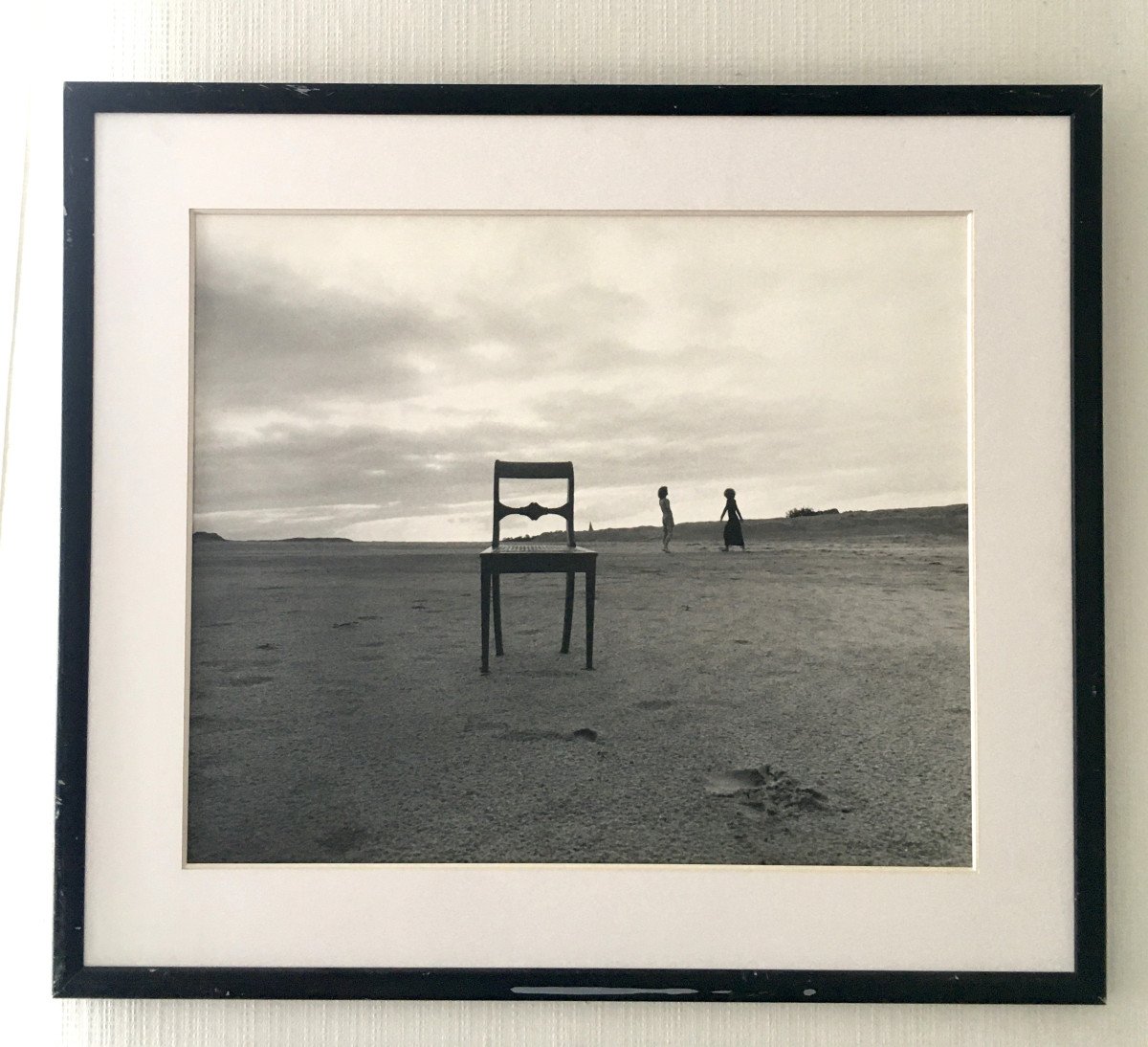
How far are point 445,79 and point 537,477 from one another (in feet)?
1.74

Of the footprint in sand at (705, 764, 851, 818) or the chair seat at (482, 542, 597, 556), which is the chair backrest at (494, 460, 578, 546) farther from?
the footprint in sand at (705, 764, 851, 818)

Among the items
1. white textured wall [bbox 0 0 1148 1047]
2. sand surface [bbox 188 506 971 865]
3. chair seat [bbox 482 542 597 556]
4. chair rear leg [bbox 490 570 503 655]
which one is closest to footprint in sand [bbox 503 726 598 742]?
sand surface [bbox 188 506 971 865]

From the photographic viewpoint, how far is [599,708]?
103 centimetres

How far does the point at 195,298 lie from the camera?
1.05 metres

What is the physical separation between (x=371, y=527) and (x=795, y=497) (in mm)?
515

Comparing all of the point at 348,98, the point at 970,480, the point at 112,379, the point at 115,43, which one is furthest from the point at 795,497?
the point at 115,43

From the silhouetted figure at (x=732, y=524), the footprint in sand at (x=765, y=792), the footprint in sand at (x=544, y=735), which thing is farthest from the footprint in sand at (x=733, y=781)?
the silhouetted figure at (x=732, y=524)

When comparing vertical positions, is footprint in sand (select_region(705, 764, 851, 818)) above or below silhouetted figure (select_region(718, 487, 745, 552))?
below

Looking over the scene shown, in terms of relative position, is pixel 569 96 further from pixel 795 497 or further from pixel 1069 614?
pixel 1069 614

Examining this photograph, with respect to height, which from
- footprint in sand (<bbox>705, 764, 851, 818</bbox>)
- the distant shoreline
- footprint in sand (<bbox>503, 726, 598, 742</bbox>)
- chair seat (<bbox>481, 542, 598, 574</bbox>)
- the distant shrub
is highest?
the distant shrub

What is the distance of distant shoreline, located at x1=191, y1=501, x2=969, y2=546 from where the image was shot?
40.2 inches

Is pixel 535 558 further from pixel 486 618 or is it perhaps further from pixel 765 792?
pixel 765 792

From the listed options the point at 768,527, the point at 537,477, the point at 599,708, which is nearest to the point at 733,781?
the point at 599,708

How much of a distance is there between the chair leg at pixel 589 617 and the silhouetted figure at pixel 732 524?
0.17 metres
